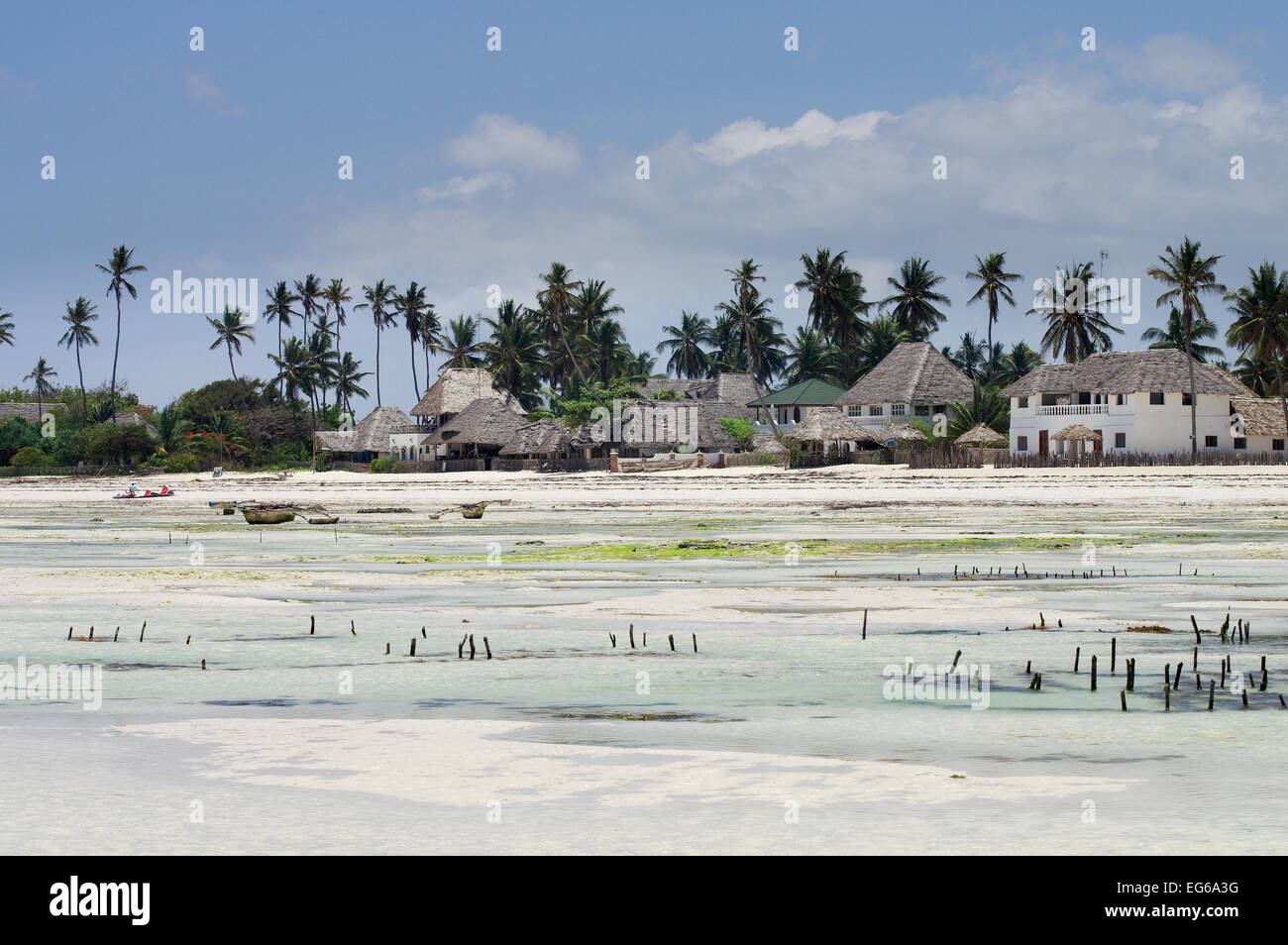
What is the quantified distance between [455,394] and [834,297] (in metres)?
26.8

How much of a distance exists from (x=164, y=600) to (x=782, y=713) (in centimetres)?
1122

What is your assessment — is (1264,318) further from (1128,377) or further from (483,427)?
(483,427)

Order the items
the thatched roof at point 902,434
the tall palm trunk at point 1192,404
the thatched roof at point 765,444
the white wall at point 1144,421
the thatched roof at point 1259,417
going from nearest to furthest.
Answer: the tall palm trunk at point 1192,404, the white wall at point 1144,421, the thatched roof at point 1259,417, the thatched roof at point 902,434, the thatched roof at point 765,444

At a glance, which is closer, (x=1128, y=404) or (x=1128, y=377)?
(x=1128, y=404)

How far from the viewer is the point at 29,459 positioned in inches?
3396

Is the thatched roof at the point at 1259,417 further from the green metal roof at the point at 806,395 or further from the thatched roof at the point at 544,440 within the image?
the thatched roof at the point at 544,440

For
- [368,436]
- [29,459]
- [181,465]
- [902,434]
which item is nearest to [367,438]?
[368,436]

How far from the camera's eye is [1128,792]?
772 cm

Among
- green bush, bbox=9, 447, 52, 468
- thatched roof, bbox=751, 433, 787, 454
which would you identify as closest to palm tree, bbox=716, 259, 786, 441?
thatched roof, bbox=751, 433, 787, 454

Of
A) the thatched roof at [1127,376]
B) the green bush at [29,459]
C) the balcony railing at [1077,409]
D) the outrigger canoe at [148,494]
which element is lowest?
the outrigger canoe at [148,494]

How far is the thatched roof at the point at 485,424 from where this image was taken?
8338 cm

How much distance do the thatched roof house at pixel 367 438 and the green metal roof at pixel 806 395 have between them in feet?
86.6

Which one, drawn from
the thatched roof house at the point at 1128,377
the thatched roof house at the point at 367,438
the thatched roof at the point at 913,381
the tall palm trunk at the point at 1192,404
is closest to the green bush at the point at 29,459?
the thatched roof house at the point at 367,438

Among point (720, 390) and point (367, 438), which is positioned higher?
point (720, 390)
